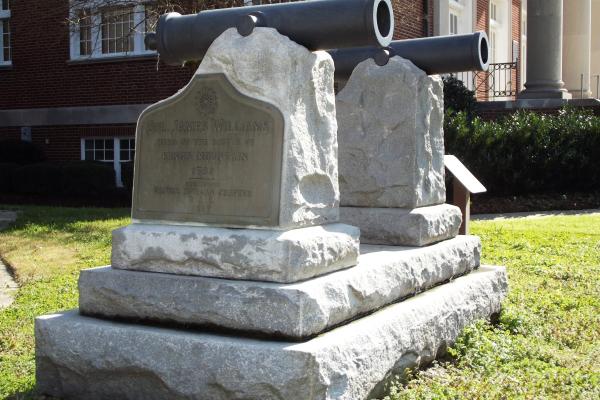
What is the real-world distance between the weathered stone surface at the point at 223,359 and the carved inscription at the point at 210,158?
0.64 meters

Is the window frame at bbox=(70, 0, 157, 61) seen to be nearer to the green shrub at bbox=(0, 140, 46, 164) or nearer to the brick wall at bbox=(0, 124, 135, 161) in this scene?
the brick wall at bbox=(0, 124, 135, 161)

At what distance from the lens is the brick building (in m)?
16.6

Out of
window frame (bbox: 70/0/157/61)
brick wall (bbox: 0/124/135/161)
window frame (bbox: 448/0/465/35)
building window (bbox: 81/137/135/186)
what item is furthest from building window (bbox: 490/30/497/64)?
brick wall (bbox: 0/124/135/161)

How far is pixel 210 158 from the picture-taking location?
4199 millimetres

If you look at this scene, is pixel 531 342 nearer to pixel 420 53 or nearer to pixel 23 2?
pixel 420 53

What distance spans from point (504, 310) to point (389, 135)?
1.55 m

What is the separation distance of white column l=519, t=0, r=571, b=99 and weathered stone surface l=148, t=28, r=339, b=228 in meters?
14.8

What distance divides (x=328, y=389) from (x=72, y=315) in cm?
153

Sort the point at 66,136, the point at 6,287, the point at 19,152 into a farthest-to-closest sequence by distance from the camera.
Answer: the point at 66,136, the point at 19,152, the point at 6,287

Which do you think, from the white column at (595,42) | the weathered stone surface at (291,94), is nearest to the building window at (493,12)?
the white column at (595,42)

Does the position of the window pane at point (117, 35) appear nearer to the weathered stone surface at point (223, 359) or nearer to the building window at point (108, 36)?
the building window at point (108, 36)

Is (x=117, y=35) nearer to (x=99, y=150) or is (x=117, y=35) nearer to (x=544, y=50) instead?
(x=99, y=150)

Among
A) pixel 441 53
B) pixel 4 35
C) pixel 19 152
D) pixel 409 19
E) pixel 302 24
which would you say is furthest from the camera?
pixel 4 35

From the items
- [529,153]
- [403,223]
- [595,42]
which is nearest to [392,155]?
[403,223]
